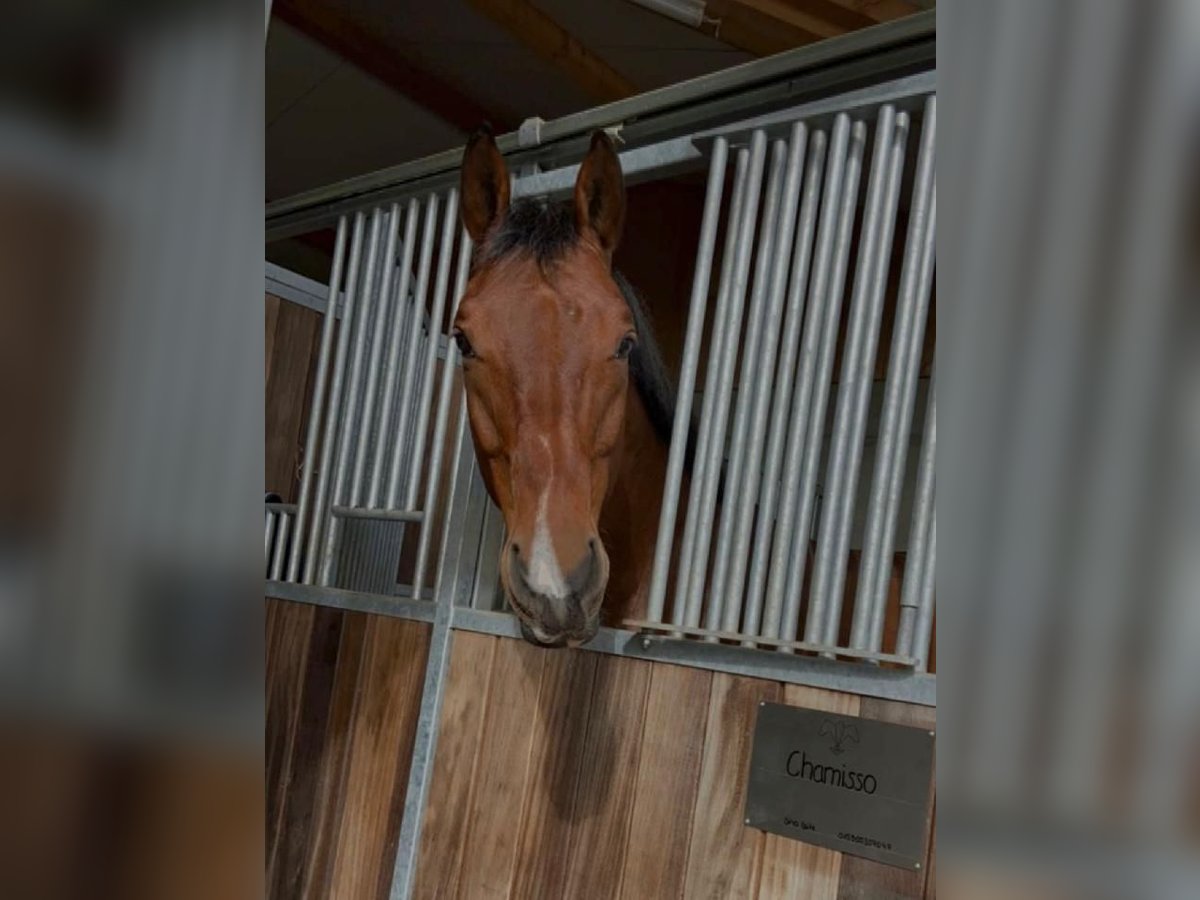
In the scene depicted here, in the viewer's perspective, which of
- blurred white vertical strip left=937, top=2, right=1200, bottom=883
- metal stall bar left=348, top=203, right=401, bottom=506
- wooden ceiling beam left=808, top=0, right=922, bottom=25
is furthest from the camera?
wooden ceiling beam left=808, top=0, right=922, bottom=25

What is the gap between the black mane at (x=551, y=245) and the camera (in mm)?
1229

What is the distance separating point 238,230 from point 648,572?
123 cm

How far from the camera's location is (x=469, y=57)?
345 cm

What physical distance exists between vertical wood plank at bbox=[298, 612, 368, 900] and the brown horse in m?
0.52

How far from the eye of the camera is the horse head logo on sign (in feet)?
3.33

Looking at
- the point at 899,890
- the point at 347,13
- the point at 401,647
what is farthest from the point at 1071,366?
the point at 347,13

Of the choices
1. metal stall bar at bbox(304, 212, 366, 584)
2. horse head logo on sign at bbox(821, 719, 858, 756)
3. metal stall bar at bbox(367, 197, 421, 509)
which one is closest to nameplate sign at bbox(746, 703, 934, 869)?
horse head logo on sign at bbox(821, 719, 858, 756)

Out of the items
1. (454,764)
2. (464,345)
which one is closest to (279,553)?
(454,764)

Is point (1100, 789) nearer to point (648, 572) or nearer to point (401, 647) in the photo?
point (648, 572)

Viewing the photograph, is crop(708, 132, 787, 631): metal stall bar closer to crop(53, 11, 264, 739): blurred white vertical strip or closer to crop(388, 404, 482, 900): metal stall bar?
crop(388, 404, 482, 900): metal stall bar

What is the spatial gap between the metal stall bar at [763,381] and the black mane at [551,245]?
22 cm

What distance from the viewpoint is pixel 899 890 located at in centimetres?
95

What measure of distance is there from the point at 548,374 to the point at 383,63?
2.75 m

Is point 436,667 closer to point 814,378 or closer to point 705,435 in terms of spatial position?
point 705,435
